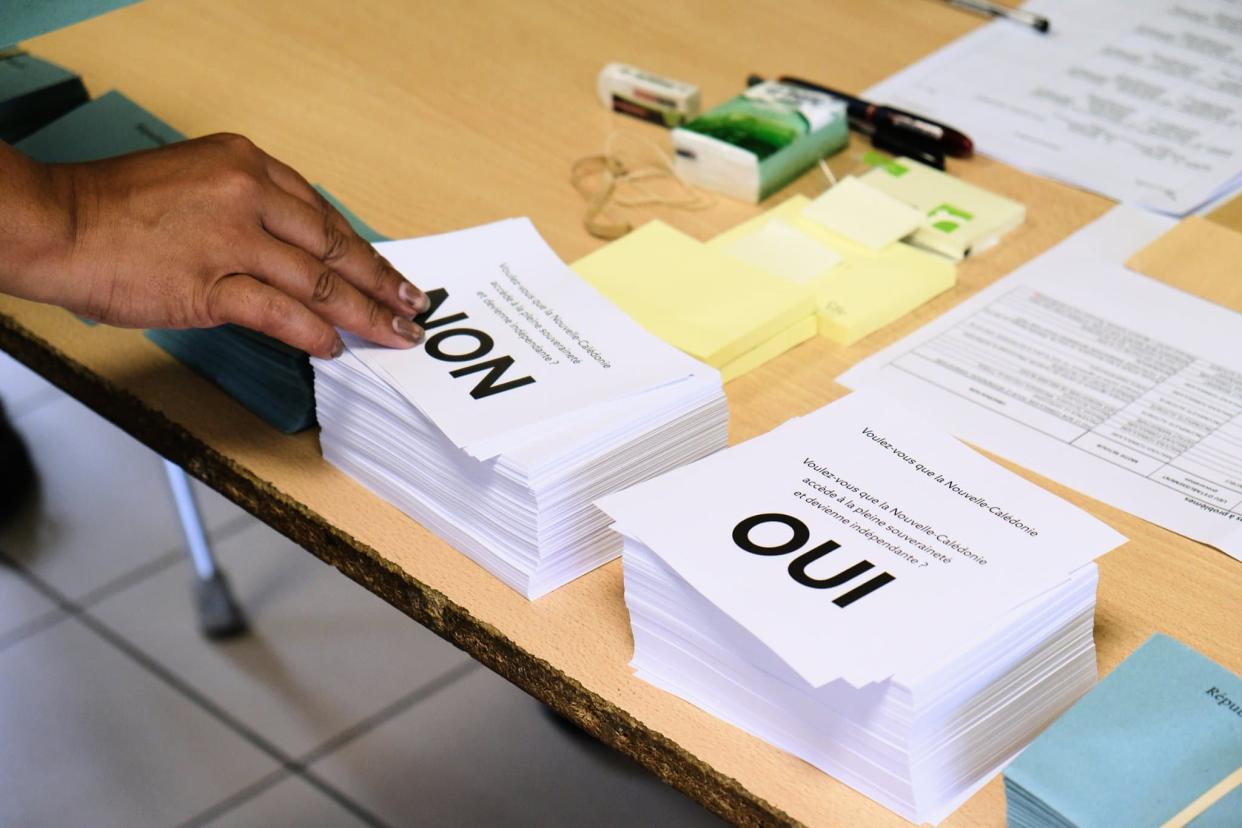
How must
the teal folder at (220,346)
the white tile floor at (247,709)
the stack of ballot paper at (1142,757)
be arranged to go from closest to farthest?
the stack of ballot paper at (1142,757) → the teal folder at (220,346) → the white tile floor at (247,709)

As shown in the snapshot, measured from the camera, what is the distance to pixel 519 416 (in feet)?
2.89

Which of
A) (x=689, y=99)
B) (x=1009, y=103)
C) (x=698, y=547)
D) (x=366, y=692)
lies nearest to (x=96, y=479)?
(x=366, y=692)

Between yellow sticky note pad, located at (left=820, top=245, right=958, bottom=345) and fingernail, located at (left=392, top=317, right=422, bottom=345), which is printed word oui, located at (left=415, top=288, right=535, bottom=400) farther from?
yellow sticky note pad, located at (left=820, top=245, right=958, bottom=345)

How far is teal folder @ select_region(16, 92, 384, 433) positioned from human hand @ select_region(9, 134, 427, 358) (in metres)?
0.06

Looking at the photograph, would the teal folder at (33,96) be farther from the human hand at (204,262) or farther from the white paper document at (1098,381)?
the white paper document at (1098,381)

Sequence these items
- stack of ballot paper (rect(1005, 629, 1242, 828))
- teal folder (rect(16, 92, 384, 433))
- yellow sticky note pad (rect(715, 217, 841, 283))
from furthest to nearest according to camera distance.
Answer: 1. yellow sticky note pad (rect(715, 217, 841, 283))
2. teal folder (rect(16, 92, 384, 433))
3. stack of ballot paper (rect(1005, 629, 1242, 828))

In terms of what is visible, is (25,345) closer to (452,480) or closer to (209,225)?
(209,225)

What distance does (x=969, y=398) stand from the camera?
102 cm

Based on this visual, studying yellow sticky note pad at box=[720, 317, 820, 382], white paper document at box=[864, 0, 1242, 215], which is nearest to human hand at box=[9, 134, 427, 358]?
yellow sticky note pad at box=[720, 317, 820, 382]

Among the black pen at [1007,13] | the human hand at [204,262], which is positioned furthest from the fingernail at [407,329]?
the black pen at [1007,13]

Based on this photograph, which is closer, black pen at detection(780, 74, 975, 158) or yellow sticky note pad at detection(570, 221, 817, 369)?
yellow sticky note pad at detection(570, 221, 817, 369)

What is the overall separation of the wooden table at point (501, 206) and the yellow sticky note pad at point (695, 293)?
0.12 feet

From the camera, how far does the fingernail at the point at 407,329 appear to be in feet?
3.11

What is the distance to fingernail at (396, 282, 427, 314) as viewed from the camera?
971 millimetres
